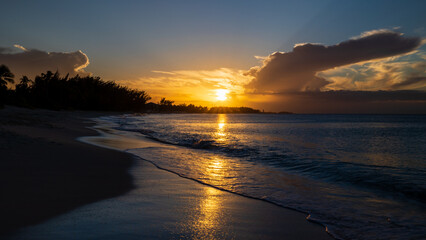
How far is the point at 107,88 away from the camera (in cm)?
10925

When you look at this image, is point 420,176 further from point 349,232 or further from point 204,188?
point 204,188

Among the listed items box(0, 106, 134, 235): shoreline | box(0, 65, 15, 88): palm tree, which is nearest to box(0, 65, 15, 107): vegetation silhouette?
box(0, 65, 15, 88): palm tree

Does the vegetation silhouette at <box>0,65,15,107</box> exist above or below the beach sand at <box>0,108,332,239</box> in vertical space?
above

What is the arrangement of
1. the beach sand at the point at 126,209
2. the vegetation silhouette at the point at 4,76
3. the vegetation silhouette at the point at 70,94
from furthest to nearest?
the vegetation silhouette at the point at 70,94
the vegetation silhouette at the point at 4,76
the beach sand at the point at 126,209

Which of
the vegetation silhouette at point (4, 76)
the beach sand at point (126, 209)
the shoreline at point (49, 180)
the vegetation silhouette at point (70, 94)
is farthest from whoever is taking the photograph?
the vegetation silhouette at point (70, 94)

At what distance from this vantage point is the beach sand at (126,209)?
342 centimetres

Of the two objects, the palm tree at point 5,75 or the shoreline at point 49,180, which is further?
the palm tree at point 5,75

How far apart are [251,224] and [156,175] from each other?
397 cm

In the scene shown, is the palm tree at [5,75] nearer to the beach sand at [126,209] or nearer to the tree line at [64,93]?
the tree line at [64,93]

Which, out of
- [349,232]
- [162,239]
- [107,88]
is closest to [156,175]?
[162,239]

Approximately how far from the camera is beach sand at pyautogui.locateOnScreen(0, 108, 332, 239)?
3.42 m

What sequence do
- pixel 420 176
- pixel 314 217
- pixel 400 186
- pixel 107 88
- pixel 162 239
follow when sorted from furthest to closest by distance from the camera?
pixel 107 88
pixel 420 176
pixel 400 186
pixel 314 217
pixel 162 239

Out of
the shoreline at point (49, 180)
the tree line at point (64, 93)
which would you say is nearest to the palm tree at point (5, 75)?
the tree line at point (64, 93)

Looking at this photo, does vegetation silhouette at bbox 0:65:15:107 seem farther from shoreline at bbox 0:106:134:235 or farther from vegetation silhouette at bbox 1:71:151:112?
shoreline at bbox 0:106:134:235
